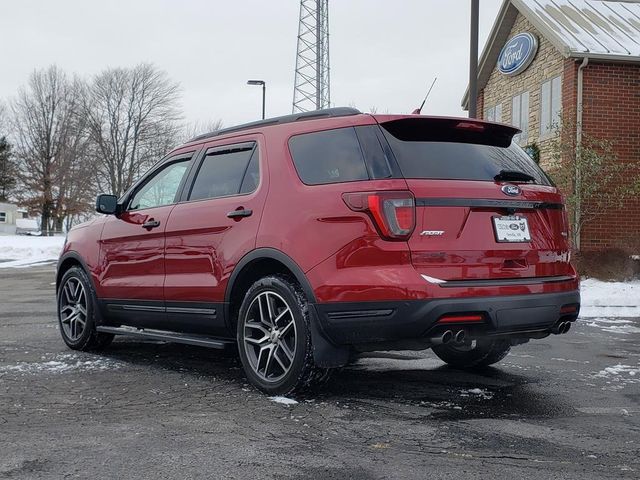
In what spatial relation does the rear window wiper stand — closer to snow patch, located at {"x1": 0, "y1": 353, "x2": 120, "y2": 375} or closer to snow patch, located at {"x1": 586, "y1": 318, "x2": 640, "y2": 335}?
snow patch, located at {"x1": 0, "y1": 353, "x2": 120, "y2": 375}

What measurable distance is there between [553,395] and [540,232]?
3.73ft

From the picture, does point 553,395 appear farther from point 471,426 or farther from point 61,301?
point 61,301

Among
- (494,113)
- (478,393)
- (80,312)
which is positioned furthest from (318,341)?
(494,113)

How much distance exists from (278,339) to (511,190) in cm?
177

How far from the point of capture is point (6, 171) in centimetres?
6669

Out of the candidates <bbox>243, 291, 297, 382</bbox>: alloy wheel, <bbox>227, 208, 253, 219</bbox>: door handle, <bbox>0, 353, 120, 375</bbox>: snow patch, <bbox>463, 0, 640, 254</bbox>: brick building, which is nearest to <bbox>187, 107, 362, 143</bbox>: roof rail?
<bbox>227, 208, 253, 219</bbox>: door handle

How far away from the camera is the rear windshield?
436cm

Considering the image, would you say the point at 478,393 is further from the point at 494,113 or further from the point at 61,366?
the point at 494,113

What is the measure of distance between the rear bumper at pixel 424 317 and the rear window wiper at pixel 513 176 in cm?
77

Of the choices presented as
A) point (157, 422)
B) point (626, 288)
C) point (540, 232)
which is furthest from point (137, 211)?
point (626, 288)

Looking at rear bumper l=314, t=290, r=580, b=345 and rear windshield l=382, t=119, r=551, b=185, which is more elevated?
rear windshield l=382, t=119, r=551, b=185

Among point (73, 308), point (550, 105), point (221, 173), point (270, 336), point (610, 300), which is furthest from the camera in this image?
point (550, 105)

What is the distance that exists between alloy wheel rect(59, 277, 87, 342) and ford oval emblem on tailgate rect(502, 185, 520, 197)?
3.94 meters

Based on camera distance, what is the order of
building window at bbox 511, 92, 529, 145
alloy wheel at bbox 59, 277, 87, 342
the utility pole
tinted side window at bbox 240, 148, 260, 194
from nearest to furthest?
1. tinted side window at bbox 240, 148, 260, 194
2. alloy wheel at bbox 59, 277, 87, 342
3. the utility pole
4. building window at bbox 511, 92, 529, 145
